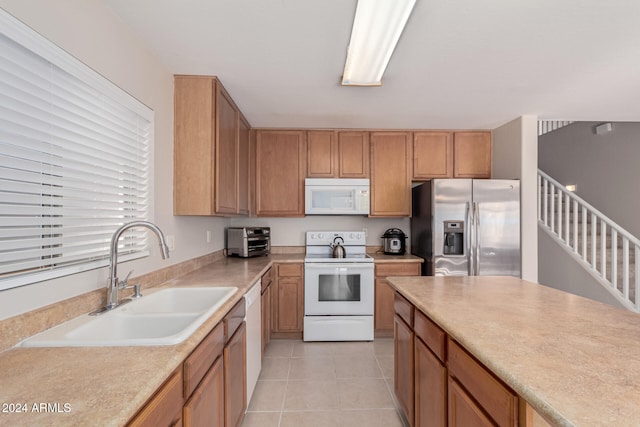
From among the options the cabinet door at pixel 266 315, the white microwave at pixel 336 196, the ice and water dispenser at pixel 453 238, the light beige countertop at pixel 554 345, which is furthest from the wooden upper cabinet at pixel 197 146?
the ice and water dispenser at pixel 453 238

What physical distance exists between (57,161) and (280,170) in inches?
93.2

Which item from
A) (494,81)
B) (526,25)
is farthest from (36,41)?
(494,81)

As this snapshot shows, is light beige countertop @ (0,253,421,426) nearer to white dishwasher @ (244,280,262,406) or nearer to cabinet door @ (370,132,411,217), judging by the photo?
white dishwasher @ (244,280,262,406)

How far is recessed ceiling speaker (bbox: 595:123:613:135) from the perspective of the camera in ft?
14.1

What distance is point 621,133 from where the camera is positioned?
4.23 metres

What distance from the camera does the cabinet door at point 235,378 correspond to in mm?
1459

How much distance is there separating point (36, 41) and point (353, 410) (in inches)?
100

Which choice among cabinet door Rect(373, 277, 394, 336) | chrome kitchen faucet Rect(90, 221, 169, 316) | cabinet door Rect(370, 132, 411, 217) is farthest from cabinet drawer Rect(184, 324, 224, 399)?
cabinet door Rect(370, 132, 411, 217)

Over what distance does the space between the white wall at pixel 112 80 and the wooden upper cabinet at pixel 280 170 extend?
1042 mm

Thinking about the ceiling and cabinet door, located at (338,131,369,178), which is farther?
cabinet door, located at (338,131,369,178)

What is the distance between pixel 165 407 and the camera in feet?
2.82

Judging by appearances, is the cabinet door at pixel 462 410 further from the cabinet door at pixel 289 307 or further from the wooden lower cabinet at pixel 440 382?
the cabinet door at pixel 289 307

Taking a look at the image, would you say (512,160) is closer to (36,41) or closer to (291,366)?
(291,366)

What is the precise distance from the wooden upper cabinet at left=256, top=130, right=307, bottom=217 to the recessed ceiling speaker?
450cm
